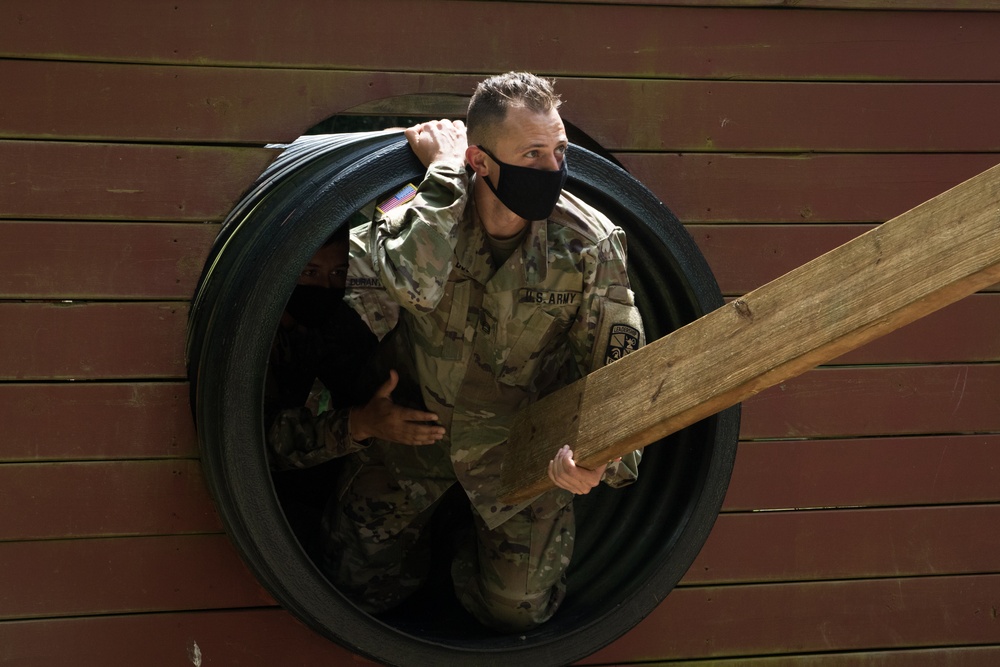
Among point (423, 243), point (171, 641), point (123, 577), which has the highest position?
point (423, 243)

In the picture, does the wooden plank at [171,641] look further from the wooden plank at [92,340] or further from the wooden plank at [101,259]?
the wooden plank at [101,259]

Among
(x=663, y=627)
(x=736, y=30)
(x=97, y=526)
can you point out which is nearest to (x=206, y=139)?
(x=97, y=526)

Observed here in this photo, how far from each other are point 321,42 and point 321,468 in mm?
1275

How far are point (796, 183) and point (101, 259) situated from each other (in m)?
1.75

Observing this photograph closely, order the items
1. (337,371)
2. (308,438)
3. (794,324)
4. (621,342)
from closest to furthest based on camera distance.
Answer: (794,324) → (621,342) → (308,438) → (337,371)

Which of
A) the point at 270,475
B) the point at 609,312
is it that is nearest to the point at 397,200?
the point at 609,312

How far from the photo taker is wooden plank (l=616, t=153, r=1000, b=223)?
112 inches

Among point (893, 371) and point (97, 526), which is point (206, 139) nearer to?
point (97, 526)

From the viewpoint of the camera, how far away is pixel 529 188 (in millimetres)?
2236

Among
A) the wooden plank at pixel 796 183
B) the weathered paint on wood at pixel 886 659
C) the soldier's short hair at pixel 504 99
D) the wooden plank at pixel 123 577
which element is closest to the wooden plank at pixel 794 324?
the soldier's short hair at pixel 504 99

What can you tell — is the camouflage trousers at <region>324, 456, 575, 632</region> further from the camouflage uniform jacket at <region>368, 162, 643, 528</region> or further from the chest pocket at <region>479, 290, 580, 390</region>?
the chest pocket at <region>479, 290, 580, 390</region>

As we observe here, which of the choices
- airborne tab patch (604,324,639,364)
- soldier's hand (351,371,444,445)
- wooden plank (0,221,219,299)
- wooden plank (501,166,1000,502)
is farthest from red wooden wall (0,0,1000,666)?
wooden plank (501,166,1000,502)

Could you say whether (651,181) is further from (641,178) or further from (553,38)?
(553,38)

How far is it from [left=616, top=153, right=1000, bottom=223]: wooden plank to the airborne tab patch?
636 mm
